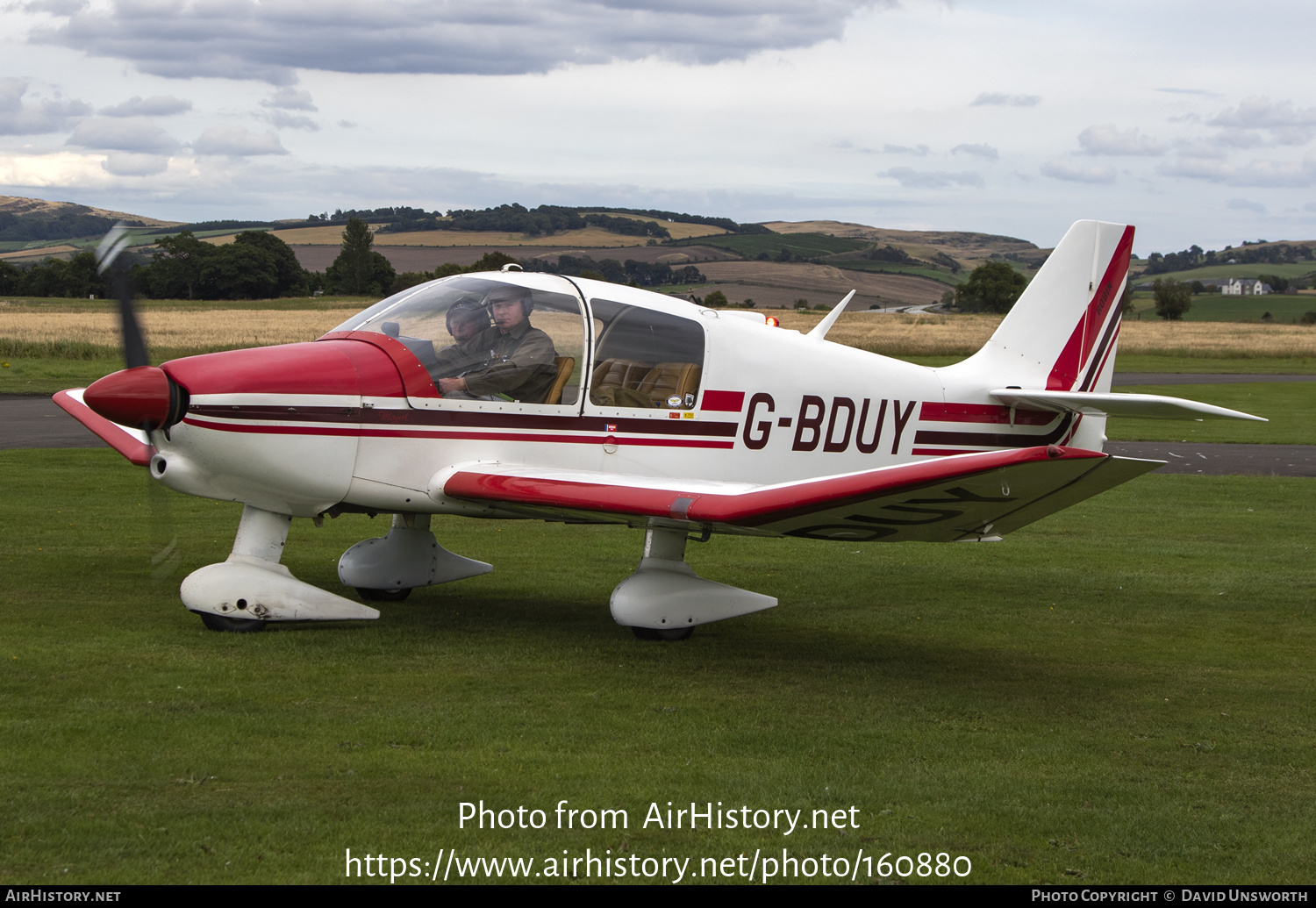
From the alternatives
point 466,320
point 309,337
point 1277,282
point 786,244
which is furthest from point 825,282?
point 466,320

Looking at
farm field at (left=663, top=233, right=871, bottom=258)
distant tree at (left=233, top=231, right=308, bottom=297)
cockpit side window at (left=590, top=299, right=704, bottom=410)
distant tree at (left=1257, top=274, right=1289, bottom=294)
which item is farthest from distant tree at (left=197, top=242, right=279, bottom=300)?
distant tree at (left=1257, top=274, right=1289, bottom=294)

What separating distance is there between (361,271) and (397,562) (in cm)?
4999

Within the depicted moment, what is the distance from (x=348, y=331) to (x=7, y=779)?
3.98 m

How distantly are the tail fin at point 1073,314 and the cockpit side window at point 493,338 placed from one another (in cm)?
384

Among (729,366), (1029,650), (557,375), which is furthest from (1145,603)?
(557,375)

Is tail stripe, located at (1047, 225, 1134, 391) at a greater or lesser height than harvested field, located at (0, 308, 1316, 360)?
greater

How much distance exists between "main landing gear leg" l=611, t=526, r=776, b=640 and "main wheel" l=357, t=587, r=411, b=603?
205 centimetres

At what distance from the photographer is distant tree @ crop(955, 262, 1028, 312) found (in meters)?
84.8

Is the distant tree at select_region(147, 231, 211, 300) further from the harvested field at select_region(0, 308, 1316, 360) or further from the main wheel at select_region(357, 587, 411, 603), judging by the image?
the harvested field at select_region(0, 308, 1316, 360)

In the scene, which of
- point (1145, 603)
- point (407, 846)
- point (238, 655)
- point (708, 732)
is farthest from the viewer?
point (1145, 603)

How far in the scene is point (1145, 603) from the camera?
31.9 feet

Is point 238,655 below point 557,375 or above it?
below

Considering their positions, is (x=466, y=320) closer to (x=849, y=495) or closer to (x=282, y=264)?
(x=849, y=495)
